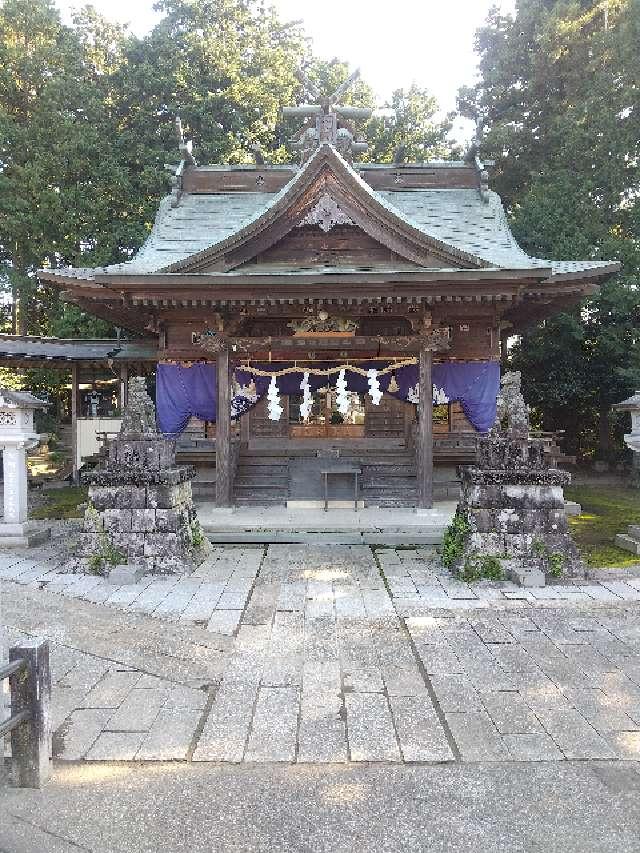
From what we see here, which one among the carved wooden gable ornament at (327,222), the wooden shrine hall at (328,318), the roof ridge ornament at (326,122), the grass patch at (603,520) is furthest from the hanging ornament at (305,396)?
the grass patch at (603,520)

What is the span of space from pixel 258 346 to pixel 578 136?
16.2 meters

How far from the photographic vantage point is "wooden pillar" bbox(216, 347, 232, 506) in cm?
1161

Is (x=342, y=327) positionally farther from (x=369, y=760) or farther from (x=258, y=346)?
(x=369, y=760)

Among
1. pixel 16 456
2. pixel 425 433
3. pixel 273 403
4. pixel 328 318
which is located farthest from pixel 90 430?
pixel 425 433

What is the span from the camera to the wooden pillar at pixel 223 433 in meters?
11.6

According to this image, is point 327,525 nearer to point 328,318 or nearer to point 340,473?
point 340,473

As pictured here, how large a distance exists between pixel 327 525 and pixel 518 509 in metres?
3.75

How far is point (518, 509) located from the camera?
828cm

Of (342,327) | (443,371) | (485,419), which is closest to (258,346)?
(342,327)

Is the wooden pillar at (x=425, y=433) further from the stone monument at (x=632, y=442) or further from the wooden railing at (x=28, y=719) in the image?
the wooden railing at (x=28, y=719)

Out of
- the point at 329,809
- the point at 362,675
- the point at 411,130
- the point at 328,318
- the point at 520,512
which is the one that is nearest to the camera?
the point at 329,809

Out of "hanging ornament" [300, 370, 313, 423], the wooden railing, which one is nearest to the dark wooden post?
the wooden railing

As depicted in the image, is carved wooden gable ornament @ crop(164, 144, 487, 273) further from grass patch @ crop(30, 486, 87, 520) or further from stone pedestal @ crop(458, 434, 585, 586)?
grass patch @ crop(30, 486, 87, 520)

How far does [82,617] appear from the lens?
6543 millimetres
